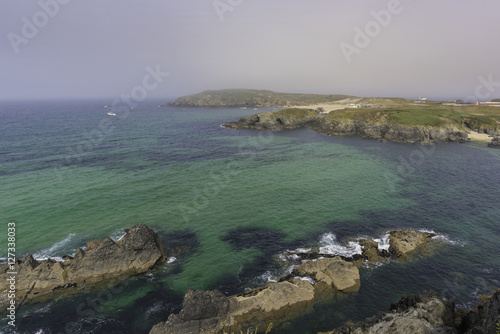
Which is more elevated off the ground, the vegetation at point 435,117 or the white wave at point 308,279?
the vegetation at point 435,117

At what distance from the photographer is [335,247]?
34688mm

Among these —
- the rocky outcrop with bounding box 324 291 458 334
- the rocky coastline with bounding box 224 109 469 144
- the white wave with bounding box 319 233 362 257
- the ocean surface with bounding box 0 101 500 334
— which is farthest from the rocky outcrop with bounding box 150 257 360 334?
the rocky coastline with bounding box 224 109 469 144

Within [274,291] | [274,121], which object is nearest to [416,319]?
[274,291]

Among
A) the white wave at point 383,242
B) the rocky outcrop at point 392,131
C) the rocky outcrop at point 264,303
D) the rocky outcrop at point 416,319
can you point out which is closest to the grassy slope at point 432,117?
the rocky outcrop at point 392,131

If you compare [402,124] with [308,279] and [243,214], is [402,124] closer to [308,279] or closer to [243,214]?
[243,214]

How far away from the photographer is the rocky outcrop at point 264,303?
22.0 meters

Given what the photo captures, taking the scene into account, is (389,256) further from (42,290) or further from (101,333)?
(42,290)

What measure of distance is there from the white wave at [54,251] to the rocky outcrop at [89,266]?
10.8 ft

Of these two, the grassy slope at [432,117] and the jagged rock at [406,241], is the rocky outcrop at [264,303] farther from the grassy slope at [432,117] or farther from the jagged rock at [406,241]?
the grassy slope at [432,117]

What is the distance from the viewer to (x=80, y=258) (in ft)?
95.2

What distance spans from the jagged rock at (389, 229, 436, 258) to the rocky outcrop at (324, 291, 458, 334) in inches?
478

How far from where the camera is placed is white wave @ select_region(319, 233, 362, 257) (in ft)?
110

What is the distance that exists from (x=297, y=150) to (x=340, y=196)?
41.0 m

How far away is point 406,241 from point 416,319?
19.6 meters
